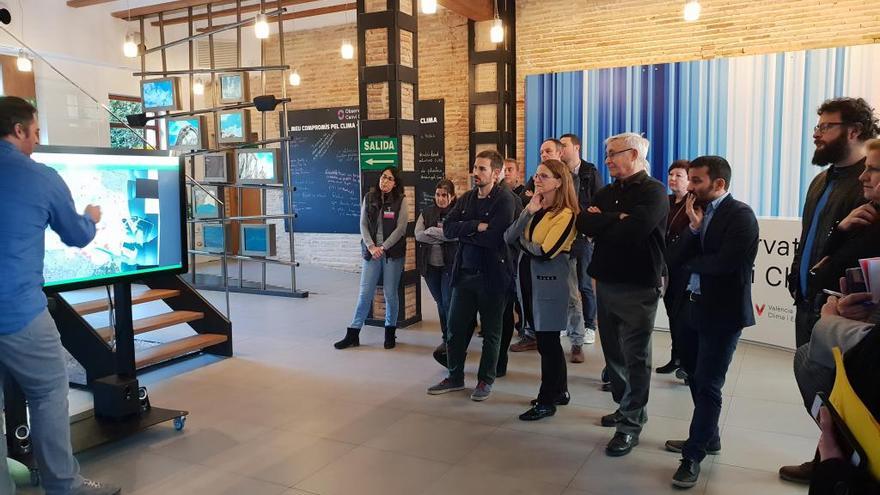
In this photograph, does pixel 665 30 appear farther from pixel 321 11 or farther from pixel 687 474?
pixel 687 474

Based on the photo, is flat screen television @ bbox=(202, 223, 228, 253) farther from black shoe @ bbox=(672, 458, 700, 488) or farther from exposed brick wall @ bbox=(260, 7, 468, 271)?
black shoe @ bbox=(672, 458, 700, 488)

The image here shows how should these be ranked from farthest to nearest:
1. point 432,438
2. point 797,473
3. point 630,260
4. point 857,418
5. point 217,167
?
1. point 217,167
2. point 432,438
3. point 630,260
4. point 797,473
5. point 857,418

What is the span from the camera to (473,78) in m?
9.30

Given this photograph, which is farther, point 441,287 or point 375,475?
point 441,287

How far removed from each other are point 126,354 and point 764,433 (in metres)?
3.76

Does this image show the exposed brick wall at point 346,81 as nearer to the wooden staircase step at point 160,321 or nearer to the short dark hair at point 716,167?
the wooden staircase step at point 160,321

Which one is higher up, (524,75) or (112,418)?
(524,75)

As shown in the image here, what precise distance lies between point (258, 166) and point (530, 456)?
21.0ft

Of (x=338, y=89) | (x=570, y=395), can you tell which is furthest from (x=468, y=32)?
(x=570, y=395)

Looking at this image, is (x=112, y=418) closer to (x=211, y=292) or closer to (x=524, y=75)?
(x=211, y=292)

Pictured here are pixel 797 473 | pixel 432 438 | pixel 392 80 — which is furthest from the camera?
pixel 392 80

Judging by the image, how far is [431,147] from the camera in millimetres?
10094

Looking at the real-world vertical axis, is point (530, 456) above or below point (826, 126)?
below

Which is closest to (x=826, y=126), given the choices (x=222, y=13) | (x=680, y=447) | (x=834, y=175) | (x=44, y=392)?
(x=834, y=175)
